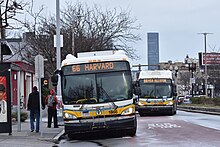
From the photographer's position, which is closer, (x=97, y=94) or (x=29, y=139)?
(x=29, y=139)

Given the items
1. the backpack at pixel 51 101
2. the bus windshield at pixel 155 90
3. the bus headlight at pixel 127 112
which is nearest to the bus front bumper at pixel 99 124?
the bus headlight at pixel 127 112

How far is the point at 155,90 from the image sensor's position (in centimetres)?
3441

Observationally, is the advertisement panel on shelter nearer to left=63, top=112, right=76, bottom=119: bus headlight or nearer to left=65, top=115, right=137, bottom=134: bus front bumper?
left=63, top=112, right=76, bottom=119: bus headlight

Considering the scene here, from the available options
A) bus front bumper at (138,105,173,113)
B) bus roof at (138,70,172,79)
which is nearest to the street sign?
bus front bumper at (138,105,173,113)

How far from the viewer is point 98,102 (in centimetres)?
1842

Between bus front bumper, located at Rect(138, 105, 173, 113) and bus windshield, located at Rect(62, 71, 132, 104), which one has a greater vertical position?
bus windshield, located at Rect(62, 71, 132, 104)

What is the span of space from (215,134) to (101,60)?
507cm

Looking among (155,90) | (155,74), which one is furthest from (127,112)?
(155,74)

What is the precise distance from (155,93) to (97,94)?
52.9 ft

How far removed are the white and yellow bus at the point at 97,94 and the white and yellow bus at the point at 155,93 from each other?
1451cm

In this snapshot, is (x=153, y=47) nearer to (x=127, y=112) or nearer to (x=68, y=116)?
(x=127, y=112)

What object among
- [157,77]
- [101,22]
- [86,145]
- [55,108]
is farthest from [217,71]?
[86,145]

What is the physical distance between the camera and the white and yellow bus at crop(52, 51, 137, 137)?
18.2 m

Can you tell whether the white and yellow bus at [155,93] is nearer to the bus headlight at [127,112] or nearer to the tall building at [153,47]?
the bus headlight at [127,112]
